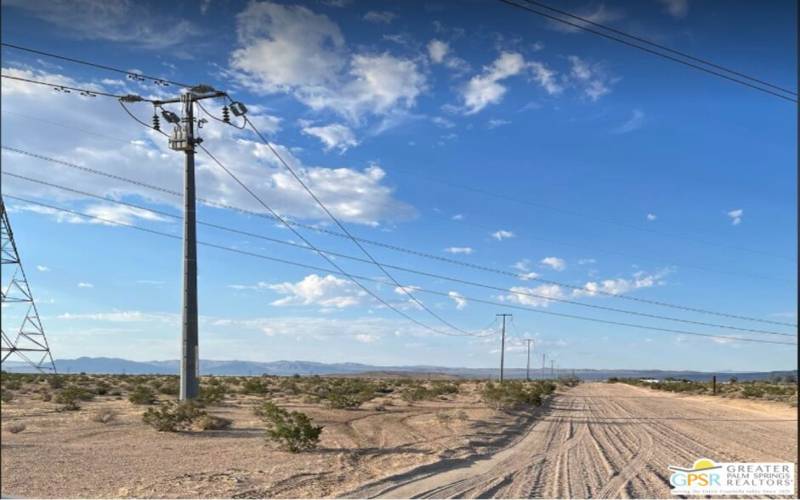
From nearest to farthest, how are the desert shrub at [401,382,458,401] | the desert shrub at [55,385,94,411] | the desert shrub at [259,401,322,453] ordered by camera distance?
the desert shrub at [259,401,322,453]
the desert shrub at [55,385,94,411]
the desert shrub at [401,382,458,401]

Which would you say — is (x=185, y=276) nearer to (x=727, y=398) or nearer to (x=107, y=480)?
(x=107, y=480)

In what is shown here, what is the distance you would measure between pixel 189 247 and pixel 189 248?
48 mm

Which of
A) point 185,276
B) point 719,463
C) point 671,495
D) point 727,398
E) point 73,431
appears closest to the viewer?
point 671,495

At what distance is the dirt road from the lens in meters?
14.2

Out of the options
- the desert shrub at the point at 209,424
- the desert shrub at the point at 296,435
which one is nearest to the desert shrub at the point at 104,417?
the desert shrub at the point at 209,424

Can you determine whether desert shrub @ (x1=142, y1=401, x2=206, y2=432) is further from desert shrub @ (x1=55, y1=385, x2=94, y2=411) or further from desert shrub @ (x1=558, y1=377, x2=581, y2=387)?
desert shrub @ (x1=558, y1=377, x2=581, y2=387)

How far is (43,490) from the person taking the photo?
1293 cm

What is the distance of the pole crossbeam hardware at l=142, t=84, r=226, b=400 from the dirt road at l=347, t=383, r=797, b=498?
15.6 metres

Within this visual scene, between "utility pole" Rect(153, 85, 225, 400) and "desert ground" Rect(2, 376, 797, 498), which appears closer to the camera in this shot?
"desert ground" Rect(2, 376, 797, 498)

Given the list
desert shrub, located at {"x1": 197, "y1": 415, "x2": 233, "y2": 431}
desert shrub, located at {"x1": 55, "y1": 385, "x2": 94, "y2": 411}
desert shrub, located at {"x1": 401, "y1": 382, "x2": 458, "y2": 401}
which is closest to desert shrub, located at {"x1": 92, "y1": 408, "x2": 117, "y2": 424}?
desert shrub, located at {"x1": 197, "y1": 415, "x2": 233, "y2": 431}

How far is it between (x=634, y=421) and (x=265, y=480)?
2573 centimetres

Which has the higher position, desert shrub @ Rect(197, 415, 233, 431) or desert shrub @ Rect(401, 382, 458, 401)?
desert shrub @ Rect(197, 415, 233, 431)

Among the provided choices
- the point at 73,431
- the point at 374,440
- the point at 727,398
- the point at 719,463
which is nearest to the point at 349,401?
the point at 374,440

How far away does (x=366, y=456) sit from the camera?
61.4ft
